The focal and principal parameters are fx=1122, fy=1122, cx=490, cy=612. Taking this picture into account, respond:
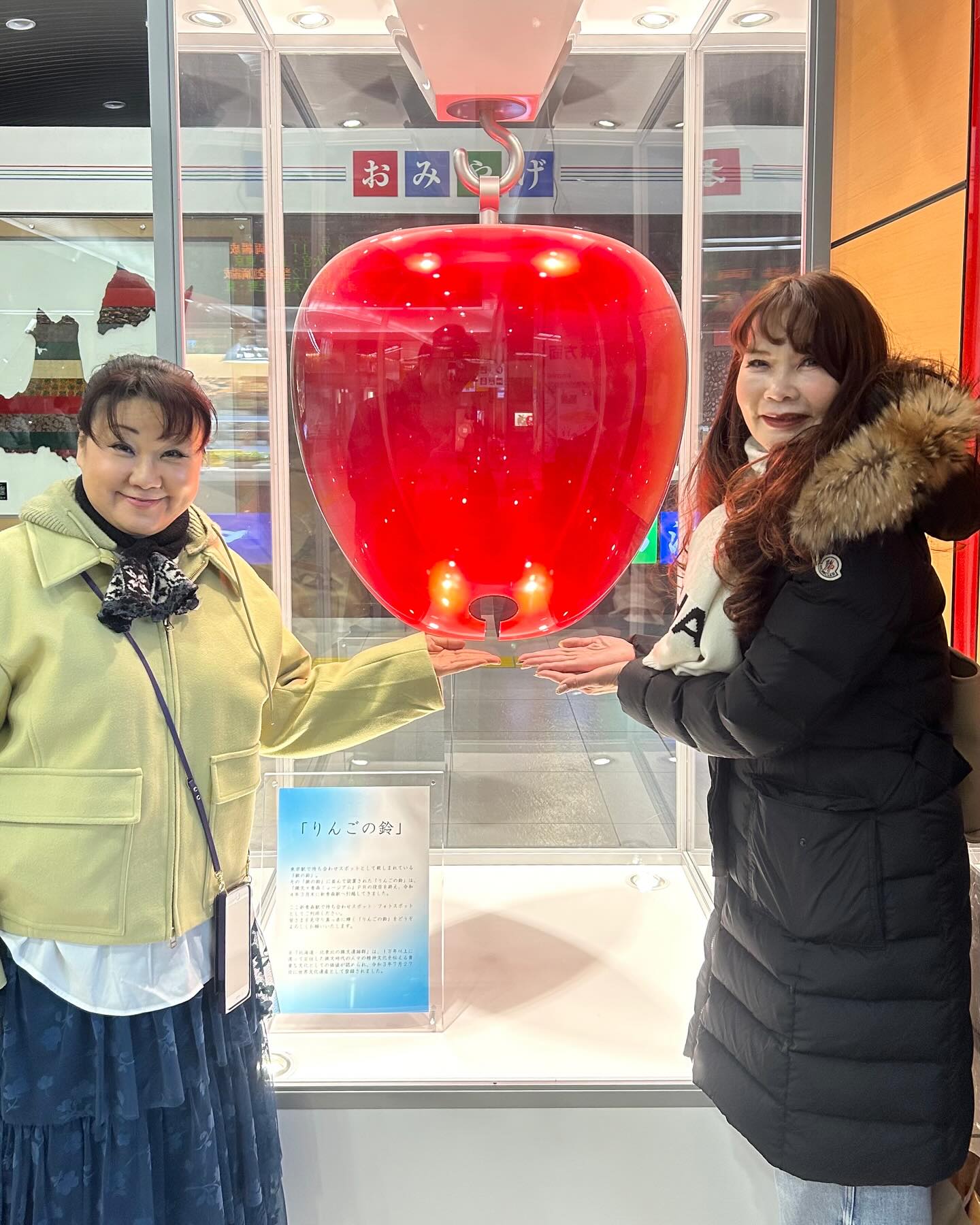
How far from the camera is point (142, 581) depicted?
44.9 inches

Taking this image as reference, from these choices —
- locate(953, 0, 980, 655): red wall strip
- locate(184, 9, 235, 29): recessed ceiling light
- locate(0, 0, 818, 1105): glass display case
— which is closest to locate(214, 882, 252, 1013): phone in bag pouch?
locate(0, 0, 818, 1105): glass display case

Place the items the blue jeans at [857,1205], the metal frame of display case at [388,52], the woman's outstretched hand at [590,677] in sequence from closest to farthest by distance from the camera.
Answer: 1. the blue jeans at [857,1205]
2. the woman's outstretched hand at [590,677]
3. the metal frame of display case at [388,52]

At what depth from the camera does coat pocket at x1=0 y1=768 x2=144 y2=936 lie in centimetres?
112

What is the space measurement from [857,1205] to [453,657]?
735mm

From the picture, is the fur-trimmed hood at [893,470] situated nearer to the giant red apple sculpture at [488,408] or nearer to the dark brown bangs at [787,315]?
the dark brown bangs at [787,315]

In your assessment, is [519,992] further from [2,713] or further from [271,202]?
[271,202]

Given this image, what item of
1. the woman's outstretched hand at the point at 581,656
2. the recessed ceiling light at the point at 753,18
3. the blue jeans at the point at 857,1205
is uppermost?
the recessed ceiling light at the point at 753,18

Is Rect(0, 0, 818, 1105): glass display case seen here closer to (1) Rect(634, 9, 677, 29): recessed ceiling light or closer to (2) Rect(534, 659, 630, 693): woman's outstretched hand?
(1) Rect(634, 9, 677, 29): recessed ceiling light

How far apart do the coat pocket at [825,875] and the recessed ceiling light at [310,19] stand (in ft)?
4.30

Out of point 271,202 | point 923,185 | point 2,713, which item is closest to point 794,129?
point 923,185

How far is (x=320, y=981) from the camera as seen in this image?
159cm

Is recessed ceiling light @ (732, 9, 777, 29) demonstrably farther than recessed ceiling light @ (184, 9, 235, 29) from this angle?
Yes

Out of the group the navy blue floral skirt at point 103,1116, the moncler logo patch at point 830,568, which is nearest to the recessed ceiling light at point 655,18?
the moncler logo patch at point 830,568

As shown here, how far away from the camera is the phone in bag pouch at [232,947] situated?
1206mm
